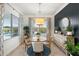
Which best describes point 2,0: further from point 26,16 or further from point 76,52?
point 26,16

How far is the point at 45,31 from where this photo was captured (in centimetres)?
770

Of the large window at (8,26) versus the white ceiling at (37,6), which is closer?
the large window at (8,26)

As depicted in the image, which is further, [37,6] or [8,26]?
[37,6]

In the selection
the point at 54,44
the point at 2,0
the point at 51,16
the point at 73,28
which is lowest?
the point at 54,44

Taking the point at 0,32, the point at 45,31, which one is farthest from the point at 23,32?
the point at 0,32

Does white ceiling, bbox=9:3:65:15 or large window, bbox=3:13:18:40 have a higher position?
white ceiling, bbox=9:3:65:15

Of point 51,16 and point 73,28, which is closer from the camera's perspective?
point 73,28

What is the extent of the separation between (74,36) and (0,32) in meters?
2.08

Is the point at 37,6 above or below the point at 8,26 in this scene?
above

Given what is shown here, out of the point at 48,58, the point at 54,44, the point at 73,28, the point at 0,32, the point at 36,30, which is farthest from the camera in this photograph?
the point at 36,30

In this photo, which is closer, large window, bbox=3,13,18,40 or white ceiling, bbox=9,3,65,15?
large window, bbox=3,13,18,40

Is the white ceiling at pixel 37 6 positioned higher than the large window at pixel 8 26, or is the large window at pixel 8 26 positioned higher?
the white ceiling at pixel 37 6

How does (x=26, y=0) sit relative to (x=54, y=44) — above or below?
above

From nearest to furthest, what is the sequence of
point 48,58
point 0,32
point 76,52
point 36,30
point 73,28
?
point 48,58 → point 76,52 → point 0,32 → point 73,28 → point 36,30
